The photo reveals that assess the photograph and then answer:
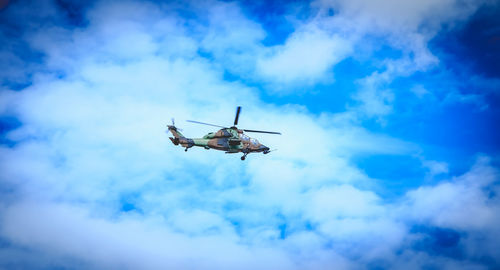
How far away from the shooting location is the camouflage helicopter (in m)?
82.4

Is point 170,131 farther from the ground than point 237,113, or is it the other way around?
point 237,113

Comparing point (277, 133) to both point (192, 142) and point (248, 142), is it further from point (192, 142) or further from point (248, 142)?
point (192, 142)

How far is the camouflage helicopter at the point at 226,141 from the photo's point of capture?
82438 mm

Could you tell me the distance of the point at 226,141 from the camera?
8525 centimetres

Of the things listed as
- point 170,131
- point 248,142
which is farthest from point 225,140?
point 170,131

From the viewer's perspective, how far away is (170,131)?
83688mm

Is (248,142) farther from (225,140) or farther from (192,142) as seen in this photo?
(192,142)

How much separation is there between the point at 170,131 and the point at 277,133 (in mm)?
20636

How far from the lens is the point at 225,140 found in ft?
279

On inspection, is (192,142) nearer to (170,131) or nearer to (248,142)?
(170,131)

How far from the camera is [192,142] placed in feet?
271

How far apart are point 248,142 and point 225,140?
5.06 m

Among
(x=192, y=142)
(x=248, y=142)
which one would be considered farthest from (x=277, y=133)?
(x=192, y=142)

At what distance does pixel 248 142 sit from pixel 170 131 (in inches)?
606
